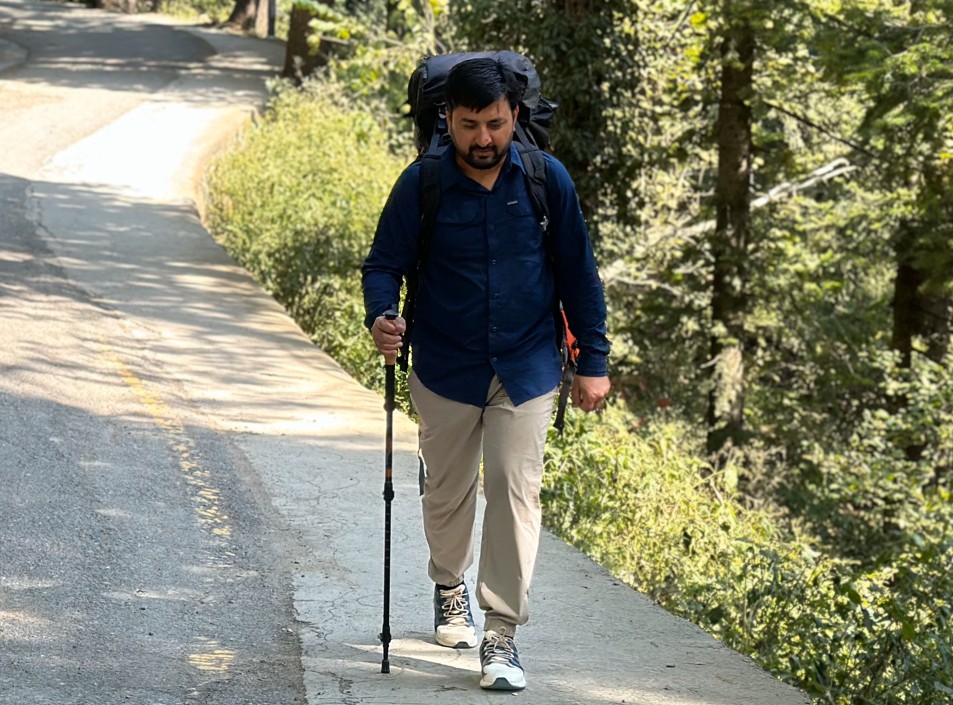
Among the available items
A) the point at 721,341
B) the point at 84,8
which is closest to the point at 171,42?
the point at 84,8

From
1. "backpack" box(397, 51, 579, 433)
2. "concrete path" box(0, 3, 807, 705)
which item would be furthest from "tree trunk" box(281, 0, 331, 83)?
"backpack" box(397, 51, 579, 433)

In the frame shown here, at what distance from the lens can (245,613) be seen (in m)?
5.48

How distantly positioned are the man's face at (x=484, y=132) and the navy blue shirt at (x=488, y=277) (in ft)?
0.34

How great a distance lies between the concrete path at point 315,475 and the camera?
4.95 meters

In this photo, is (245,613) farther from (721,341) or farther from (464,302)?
(721,341)

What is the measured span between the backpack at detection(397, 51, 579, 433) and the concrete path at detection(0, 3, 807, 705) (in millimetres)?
990

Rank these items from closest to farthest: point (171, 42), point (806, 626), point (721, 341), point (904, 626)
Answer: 1. point (904, 626)
2. point (806, 626)
3. point (721, 341)
4. point (171, 42)

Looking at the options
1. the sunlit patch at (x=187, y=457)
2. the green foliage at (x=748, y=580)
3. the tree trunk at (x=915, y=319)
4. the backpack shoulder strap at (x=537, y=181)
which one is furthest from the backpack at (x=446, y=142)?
the tree trunk at (x=915, y=319)

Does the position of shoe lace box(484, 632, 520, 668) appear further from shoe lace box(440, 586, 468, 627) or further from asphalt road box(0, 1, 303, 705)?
asphalt road box(0, 1, 303, 705)

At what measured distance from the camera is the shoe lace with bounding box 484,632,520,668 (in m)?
4.71

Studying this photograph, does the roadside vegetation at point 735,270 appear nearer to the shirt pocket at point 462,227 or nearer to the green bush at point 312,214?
the green bush at point 312,214

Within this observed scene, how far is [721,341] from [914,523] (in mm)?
3350

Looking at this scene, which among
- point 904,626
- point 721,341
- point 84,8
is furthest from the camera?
point 84,8

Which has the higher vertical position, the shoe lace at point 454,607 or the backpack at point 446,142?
the backpack at point 446,142
